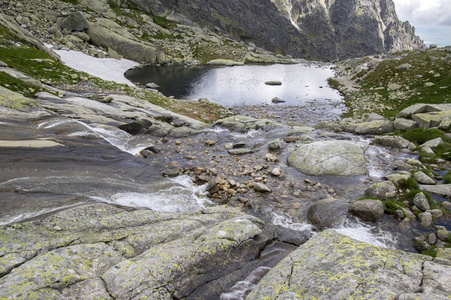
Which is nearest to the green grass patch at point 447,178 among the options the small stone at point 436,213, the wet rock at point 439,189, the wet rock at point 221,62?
the wet rock at point 439,189

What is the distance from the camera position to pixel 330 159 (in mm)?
18688

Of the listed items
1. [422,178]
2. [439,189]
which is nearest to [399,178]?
[422,178]

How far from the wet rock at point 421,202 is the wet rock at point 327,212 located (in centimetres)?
387

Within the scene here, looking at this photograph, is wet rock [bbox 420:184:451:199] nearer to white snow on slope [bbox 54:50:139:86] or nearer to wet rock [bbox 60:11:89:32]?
white snow on slope [bbox 54:50:139:86]

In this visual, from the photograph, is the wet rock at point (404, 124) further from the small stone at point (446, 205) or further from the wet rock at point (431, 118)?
the small stone at point (446, 205)

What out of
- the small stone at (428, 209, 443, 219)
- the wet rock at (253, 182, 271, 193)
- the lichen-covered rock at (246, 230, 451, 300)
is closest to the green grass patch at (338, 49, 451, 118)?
the small stone at (428, 209, 443, 219)

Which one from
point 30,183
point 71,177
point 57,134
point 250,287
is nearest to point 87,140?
point 57,134

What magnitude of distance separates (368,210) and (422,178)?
673cm

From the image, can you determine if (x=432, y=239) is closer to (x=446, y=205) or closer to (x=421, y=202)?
(x=421, y=202)

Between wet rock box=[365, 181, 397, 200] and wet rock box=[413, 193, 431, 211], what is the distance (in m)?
1.10

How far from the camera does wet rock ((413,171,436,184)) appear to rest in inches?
615

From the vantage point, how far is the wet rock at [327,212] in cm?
1257

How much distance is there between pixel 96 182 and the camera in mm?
13070

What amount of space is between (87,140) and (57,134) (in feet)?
6.52
